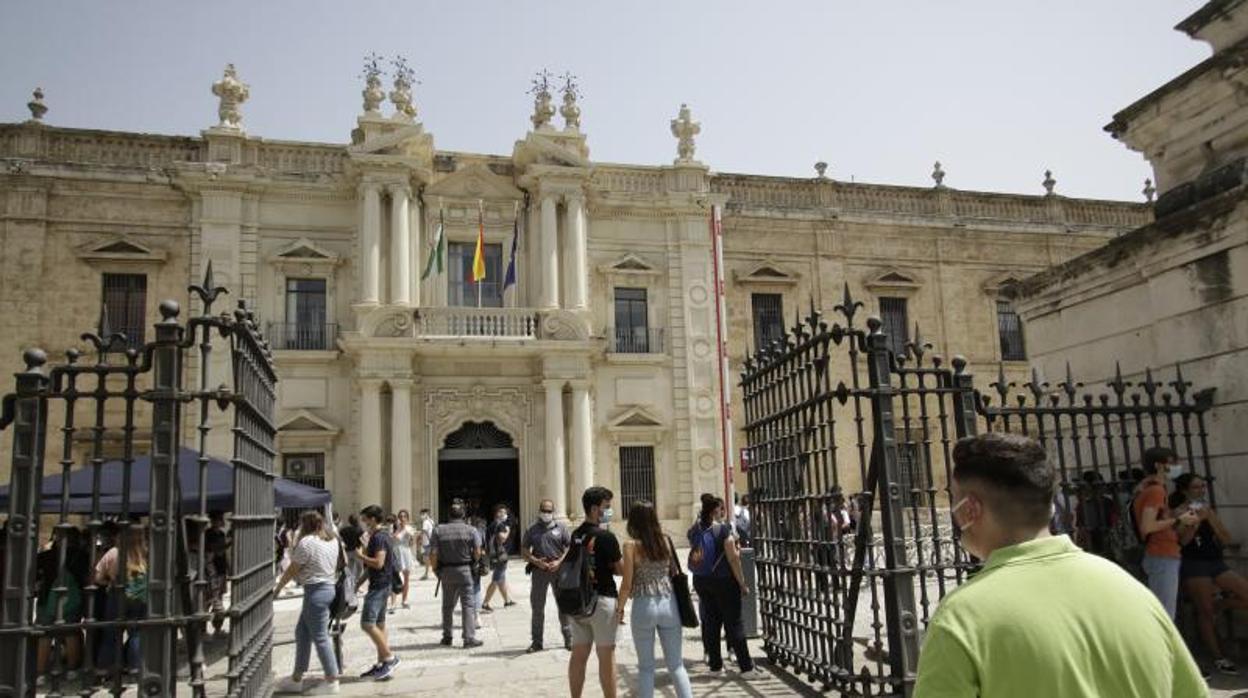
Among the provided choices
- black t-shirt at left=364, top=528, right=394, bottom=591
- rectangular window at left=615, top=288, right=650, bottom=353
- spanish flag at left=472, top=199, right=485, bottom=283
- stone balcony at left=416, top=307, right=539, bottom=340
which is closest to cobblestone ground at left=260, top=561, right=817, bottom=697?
black t-shirt at left=364, top=528, right=394, bottom=591

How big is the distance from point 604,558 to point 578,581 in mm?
255

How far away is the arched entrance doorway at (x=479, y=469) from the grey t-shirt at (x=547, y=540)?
12.1 metres

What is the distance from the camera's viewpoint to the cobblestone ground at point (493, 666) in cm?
722

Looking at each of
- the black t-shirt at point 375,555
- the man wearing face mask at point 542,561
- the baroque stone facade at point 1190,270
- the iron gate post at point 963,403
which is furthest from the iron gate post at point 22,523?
the baroque stone facade at point 1190,270

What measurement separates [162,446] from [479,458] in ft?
55.2

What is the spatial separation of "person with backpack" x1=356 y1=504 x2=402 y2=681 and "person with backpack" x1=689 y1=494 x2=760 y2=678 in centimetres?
288

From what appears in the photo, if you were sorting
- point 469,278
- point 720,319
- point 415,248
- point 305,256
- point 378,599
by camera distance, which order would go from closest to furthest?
point 378,599
point 305,256
point 415,248
point 469,278
point 720,319

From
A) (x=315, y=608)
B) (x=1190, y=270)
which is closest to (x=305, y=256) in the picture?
(x=315, y=608)

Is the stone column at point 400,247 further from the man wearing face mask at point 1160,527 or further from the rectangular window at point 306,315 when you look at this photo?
the man wearing face mask at point 1160,527

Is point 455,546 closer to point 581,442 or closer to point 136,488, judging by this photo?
point 136,488

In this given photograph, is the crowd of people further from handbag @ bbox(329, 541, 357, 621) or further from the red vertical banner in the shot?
the red vertical banner

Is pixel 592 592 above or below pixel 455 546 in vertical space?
below

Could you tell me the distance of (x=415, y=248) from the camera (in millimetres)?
21922

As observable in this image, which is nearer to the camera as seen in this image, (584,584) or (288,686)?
(584,584)
